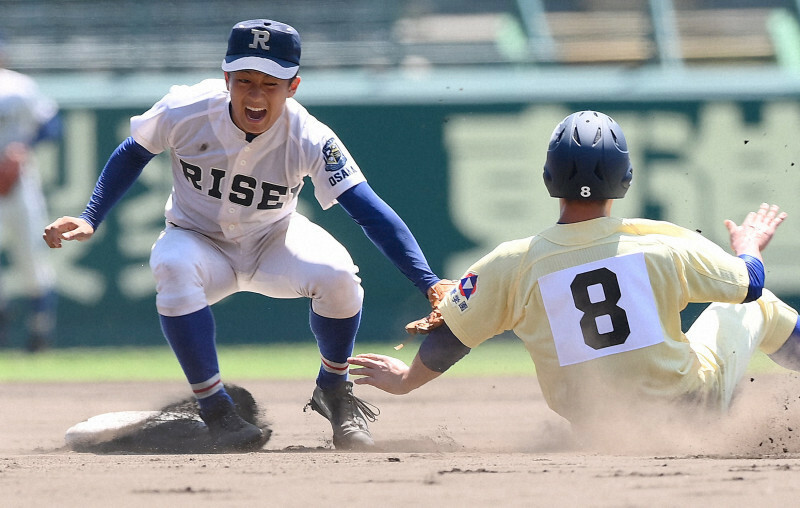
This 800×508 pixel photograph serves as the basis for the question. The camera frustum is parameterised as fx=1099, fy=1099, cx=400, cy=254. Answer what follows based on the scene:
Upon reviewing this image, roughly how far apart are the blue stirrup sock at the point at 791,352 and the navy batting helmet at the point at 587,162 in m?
0.92

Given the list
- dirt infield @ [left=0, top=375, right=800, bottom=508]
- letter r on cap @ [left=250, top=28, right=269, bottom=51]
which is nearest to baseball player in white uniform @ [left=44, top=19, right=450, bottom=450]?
letter r on cap @ [left=250, top=28, right=269, bottom=51]

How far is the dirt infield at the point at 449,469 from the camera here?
2914mm

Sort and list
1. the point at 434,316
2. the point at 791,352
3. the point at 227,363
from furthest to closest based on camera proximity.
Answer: the point at 227,363, the point at 791,352, the point at 434,316

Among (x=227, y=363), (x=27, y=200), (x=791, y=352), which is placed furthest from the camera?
(x=27, y=200)

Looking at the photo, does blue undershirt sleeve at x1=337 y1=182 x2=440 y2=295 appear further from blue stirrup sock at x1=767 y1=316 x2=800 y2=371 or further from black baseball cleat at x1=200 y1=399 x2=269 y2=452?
blue stirrup sock at x1=767 y1=316 x2=800 y2=371

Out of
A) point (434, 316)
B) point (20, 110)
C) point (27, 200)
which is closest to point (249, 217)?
point (434, 316)

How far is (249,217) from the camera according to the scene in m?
4.63

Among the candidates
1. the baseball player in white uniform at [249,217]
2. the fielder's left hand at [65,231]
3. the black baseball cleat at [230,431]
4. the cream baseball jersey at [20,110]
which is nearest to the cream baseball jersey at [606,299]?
the baseball player in white uniform at [249,217]

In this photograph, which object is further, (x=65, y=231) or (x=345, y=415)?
(x=345, y=415)

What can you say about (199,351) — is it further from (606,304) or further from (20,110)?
(20,110)

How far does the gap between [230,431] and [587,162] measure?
1.79 meters

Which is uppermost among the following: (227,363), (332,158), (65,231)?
(332,158)

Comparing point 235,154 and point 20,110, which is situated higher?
point 20,110

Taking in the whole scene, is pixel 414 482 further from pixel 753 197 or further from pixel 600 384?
pixel 753 197
